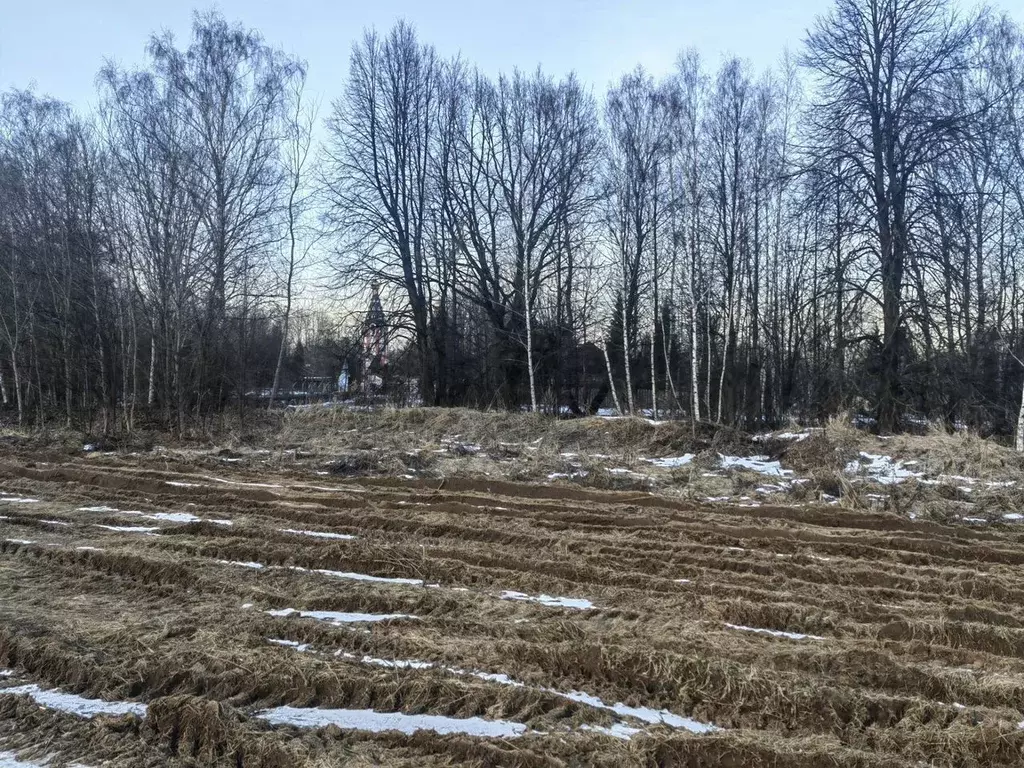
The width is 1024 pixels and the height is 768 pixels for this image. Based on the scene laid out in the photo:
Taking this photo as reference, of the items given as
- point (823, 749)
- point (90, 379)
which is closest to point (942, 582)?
point (823, 749)

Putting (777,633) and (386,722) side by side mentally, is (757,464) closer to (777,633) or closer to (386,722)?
(777,633)

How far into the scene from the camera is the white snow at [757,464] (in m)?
12.2

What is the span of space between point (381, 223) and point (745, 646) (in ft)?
76.0

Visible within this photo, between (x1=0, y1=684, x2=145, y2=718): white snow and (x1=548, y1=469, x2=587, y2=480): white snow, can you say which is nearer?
(x1=0, y1=684, x2=145, y2=718): white snow

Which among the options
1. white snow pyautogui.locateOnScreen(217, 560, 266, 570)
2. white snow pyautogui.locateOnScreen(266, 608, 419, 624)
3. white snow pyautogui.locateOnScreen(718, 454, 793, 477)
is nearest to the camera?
white snow pyautogui.locateOnScreen(266, 608, 419, 624)

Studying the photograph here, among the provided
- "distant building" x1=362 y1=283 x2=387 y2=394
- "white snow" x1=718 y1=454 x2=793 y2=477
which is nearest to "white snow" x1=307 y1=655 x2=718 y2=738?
"white snow" x1=718 y1=454 x2=793 y2=477

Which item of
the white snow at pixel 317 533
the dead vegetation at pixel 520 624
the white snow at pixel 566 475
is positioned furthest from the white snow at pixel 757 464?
the white snow at pixel 317 533

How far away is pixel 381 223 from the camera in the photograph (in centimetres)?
2523

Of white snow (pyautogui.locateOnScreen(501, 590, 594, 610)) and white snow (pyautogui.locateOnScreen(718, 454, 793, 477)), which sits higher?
white snow (pyautogui.locateOnScreen(718, 454, 793, 477))

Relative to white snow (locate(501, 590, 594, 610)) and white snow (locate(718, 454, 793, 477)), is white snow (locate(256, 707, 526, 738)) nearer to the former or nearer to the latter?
white snow (locate(501, 590, 594, 610))

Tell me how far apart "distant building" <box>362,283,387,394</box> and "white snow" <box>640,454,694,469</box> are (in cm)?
1378

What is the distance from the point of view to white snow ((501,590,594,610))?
17.1 feet

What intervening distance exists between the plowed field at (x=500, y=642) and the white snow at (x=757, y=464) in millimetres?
4007

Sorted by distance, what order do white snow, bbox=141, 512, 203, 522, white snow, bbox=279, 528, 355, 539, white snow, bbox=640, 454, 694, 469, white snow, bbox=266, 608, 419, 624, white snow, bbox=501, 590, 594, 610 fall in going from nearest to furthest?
white snow, bbox=266, 608, 419, 624
white snow, bbox=501, 590, 594, 610
white snow, bbox=279, 528, 355, 539
white snow, bbox=141, 512, 203, 522
white snow, bbox=640, 454, 694, 469
